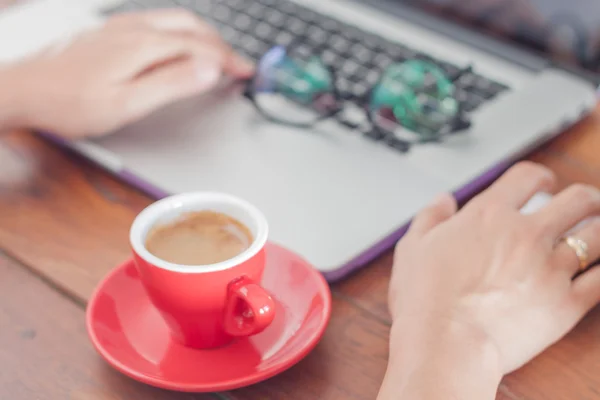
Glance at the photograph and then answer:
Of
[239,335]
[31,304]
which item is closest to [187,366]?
[239,335]

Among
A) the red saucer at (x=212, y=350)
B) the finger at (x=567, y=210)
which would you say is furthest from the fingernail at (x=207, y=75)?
the finger at (x=567, y=210)

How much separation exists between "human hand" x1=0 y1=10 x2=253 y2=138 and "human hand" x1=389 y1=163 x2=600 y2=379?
0.33 meters

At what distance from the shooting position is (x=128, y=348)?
0.55 meters

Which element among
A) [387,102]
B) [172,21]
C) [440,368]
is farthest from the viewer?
[172,21]

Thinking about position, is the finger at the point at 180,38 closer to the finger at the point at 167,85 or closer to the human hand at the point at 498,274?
the finger at the point at 167,85

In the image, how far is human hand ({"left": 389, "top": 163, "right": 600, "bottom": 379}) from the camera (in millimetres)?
537

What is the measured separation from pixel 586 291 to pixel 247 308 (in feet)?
0.88

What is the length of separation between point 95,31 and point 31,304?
1.25ft

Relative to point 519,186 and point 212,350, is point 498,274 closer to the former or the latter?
point 519,186

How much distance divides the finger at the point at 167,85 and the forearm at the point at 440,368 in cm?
41

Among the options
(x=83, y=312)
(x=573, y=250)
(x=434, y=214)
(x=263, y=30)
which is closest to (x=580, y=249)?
(x=573, y=250)

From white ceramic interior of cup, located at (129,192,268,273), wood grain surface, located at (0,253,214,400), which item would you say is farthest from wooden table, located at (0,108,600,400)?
white ceramic interior of cup, located at (129,192,268,273)

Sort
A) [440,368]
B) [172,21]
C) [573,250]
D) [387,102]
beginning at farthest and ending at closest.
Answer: [172,21] → [387,102] → [573,250] → [440,368]

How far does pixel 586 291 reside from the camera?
58cm
